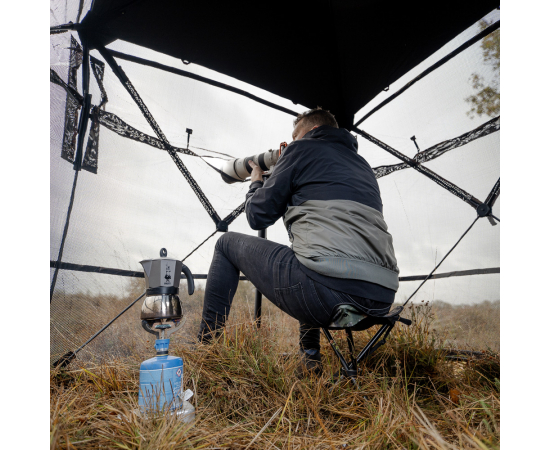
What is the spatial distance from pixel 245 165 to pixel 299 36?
0.92 meters

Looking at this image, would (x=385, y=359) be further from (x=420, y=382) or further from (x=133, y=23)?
(x=133, y=23)

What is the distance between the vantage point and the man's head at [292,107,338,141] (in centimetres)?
166

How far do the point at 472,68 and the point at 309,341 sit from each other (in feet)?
5.71

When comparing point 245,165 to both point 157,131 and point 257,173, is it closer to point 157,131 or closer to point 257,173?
point 257,173

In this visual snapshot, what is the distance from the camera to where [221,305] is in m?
1.49

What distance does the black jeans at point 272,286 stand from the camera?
3.99 feet

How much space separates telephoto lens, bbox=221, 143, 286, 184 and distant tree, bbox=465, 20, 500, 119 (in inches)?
43.9

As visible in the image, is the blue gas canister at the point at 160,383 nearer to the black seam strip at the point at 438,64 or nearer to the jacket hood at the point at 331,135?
the jacket hood at the point at 331,135

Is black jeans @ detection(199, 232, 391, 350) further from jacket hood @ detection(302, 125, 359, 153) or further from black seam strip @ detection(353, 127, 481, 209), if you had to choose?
black seam strip @ detection(353, 127, 481, 209)

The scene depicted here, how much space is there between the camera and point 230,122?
238 centimetres

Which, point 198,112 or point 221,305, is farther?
point 198,112

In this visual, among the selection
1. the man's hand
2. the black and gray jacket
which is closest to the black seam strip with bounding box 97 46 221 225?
the man's hand

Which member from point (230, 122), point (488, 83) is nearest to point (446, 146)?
point (488, 83)
